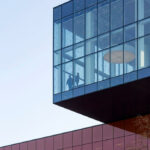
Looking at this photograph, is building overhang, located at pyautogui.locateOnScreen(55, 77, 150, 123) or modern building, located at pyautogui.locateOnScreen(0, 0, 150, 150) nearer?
modern building, located at pyautogui.locateOnScreen(0, 0, 150, 150)

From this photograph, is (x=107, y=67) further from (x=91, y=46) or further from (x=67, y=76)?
(x=67, y=76)

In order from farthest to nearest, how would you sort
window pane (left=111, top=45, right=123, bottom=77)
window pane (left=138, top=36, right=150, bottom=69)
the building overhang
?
window pane (left=111, top=45, right=123, bottom=77) → the building overhang → window pane (left=138, top=36, right=150, bottom=69)

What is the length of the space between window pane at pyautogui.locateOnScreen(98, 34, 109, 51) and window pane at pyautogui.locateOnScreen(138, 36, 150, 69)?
2.92 meters

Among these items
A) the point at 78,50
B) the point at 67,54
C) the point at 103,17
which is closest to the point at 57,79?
the point at 67,54

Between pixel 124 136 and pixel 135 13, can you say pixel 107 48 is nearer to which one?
pixel 135 13

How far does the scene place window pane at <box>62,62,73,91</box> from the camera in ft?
178

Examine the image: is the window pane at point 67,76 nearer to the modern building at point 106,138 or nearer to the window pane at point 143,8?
the modern building at point 106,138

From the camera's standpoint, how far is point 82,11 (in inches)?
2153

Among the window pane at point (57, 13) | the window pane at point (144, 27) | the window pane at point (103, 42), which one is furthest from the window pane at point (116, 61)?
the window pane at point (57, 13)

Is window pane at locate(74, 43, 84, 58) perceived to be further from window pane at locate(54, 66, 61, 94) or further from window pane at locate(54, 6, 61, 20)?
window pane at locate(54, 6, 61, 20)

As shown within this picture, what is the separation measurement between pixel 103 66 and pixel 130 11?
428 cm

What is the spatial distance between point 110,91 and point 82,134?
8999 millimetres

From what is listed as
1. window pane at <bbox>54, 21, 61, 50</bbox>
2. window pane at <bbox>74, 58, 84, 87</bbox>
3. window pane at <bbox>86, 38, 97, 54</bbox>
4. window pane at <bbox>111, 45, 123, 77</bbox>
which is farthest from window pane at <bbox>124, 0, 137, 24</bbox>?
window pane at <bbox>54, 21, 61, 50</bbox>

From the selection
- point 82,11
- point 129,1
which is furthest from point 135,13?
point 82,11
